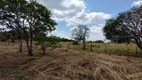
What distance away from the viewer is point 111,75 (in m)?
7.42

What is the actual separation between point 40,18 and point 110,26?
34.1 ft

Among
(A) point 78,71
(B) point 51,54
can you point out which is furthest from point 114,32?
(A) point 78,71

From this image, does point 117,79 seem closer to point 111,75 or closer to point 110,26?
point 111,75

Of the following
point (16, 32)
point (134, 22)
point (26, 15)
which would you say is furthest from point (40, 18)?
point (134, 22)

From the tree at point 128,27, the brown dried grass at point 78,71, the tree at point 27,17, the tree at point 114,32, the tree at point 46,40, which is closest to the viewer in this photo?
the brown dried grass at point 78,71

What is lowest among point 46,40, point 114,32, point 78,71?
point 78,71

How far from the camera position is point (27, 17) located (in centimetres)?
1563

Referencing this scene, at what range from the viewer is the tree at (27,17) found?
14214mm

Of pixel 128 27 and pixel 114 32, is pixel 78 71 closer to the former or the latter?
pixel 128 27

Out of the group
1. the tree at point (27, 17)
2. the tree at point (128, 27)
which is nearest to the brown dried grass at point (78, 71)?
the tree at point (27, 17)

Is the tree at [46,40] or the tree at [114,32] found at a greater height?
the tree at [114,32]

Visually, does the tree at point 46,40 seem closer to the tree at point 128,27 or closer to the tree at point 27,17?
the tree at point 27,17

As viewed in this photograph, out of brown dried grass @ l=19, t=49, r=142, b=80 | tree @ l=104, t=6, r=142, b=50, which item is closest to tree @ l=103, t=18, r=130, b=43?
tree @ l=104, t=6, r=142, b=50

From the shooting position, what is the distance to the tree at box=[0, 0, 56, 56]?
14.2 meters
